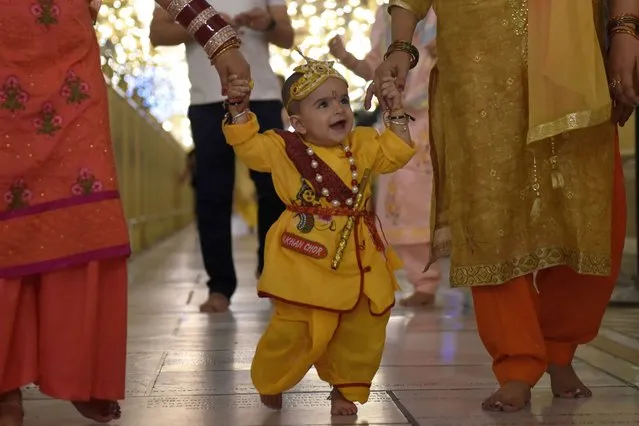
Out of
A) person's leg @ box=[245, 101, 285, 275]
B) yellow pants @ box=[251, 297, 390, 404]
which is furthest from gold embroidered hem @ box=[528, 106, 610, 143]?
person's leg @ box=[245, 101, 285, 275]

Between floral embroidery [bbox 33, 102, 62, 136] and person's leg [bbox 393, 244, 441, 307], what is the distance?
8.60ft

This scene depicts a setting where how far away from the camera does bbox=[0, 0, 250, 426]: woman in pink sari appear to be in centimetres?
208

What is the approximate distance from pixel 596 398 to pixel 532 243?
399 mm

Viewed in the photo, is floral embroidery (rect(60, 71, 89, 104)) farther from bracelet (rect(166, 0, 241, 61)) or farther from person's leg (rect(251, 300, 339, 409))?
person's leg (rect(251, 300, 339, 409))

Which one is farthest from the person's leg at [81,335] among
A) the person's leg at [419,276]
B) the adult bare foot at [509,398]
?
the person's leg at [419,276]

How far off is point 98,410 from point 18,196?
1.56 feet

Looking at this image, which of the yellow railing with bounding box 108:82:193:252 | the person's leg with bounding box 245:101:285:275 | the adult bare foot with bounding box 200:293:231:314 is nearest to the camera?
the person's leg with bounding box 245:101:285:275

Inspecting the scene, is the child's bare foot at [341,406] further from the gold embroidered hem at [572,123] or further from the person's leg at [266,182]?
the person's leg at [266,182]

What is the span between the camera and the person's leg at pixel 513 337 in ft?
7.63

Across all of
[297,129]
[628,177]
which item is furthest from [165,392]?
[628,177]

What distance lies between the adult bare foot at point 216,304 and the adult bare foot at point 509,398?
7.28 feet

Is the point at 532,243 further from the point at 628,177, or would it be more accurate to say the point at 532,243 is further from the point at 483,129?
the point at 628,177

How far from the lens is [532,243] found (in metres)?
2.38

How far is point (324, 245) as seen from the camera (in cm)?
230
